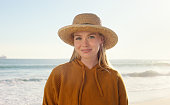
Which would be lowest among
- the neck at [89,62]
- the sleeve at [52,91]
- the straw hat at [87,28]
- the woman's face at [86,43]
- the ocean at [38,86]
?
the ocean at [38,86]

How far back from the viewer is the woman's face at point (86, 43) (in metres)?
1.86

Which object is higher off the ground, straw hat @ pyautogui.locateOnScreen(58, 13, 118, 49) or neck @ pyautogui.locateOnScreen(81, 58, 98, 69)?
straw hat @ pyautogui.locateOnScreen(58, 13, 118, 49)

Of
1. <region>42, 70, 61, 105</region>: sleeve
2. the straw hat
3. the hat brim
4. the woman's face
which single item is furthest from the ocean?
<region>42, 70, 61, 105</region>: sleeve

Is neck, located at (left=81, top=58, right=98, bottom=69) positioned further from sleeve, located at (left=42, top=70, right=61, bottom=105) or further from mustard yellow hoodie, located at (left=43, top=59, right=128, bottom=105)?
sleeve, located at (left=42, top=70, right=61, bottom=105)

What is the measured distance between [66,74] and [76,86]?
173mm

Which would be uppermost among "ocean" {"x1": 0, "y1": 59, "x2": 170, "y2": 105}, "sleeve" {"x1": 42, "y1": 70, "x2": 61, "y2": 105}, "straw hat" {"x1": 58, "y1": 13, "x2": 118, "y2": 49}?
"straw hat" {"x1": 58, "y1": 13, "x2": 118, "y2": 49}

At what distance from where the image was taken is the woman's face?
6.09 feet

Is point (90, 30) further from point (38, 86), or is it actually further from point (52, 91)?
point (38, 86)

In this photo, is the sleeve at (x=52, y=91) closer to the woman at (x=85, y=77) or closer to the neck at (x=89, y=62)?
the woman at (x=85, y=77)

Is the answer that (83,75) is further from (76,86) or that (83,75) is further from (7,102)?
(7,102)

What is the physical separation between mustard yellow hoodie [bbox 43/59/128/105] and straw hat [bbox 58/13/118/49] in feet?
1.20

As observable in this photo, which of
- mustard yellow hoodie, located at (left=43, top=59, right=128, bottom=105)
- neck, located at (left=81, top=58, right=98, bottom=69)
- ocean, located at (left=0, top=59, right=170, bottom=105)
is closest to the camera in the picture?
mustard yellow hoodie, located at (left=43, top=59, right=128, bottom=105)

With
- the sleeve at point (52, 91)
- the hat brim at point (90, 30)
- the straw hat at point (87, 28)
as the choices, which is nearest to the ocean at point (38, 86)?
the hat brim at point (90, 30)

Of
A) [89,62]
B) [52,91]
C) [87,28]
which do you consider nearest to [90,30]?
[87,28]
